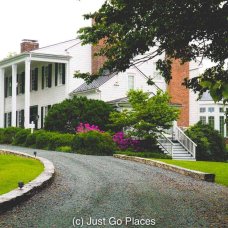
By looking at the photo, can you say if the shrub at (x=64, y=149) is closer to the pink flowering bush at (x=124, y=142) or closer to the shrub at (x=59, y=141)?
the shrub at (x=59, y=141)

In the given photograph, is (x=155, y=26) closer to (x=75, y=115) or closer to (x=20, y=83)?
(x=75, y=115)

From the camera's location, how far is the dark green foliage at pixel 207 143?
29891 millimetres

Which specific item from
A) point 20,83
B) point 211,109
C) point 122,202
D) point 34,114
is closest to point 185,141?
point 34,114

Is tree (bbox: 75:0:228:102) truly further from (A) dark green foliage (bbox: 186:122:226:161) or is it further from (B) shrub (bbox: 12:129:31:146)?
(B) shrub (bbox: 12:129:31:146)

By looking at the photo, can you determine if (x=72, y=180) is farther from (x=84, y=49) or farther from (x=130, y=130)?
(x=84, y=49)

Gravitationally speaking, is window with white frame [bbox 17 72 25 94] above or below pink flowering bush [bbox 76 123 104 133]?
above

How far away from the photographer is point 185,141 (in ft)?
99.9

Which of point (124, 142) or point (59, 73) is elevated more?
point (59, 73)

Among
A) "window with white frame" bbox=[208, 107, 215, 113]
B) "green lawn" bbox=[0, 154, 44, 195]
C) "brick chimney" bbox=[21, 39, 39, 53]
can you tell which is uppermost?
"brick chimney" bbox=[21, 39, 39, 53]

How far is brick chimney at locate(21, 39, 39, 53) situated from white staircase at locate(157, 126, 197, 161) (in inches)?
568

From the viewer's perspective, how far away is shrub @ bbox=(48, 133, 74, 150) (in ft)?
88.9

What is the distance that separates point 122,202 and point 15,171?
5.20 m

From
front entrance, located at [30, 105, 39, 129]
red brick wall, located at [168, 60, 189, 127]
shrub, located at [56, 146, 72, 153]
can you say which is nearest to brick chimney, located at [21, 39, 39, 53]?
front entrance, located at [30, 105, 39, 129]

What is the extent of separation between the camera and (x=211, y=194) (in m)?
12.2
